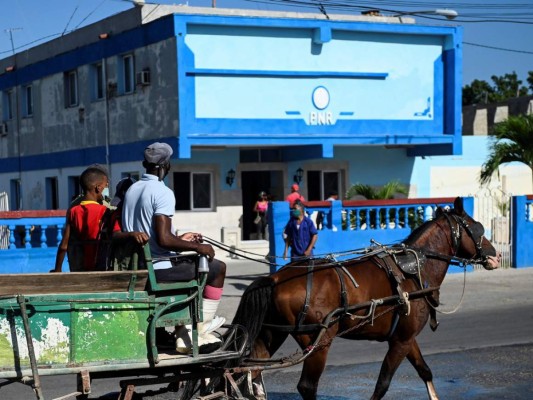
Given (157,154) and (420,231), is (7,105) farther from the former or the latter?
(157,154)

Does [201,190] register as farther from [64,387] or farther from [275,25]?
[64,387]

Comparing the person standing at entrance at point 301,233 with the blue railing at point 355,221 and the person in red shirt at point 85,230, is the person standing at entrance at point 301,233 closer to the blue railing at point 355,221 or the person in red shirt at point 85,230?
the blue railing at point 355,221

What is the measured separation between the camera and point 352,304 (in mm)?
7957

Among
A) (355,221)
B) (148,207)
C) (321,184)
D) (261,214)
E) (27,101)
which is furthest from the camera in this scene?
(27,101)

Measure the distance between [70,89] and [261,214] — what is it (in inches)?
325

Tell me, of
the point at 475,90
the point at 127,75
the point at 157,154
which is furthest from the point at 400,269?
the point at 475,90

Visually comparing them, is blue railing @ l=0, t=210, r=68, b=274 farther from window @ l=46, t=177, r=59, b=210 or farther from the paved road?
window @ l=46, t=177, r=59, b=210

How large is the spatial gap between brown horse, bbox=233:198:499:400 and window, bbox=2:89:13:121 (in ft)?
89.0

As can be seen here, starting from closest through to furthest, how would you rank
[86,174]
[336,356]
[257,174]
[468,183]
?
[86,174], [336,356], [257,174], [468,183]

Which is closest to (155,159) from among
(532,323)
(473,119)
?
(532,323)

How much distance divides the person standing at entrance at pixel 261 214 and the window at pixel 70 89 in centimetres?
749

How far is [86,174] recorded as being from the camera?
8258mm

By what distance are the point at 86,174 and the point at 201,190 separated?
55.3ft

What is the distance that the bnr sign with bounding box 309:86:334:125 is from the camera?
25.1 m
